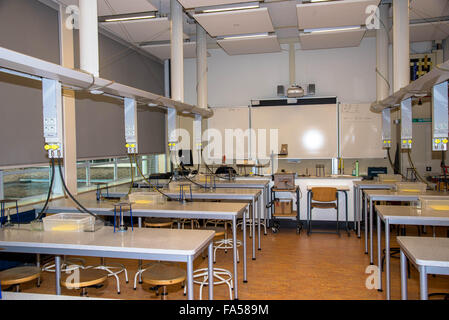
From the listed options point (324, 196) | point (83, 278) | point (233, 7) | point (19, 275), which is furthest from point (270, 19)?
point (19, 275)

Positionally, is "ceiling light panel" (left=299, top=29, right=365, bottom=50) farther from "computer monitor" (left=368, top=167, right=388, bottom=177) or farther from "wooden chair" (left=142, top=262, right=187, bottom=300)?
"wooden chair" (left=142, top=262, right=187, bottom=300)

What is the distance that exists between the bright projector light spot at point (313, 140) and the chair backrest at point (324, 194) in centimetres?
223

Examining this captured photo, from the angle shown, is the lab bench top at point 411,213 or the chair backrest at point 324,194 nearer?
the lab bench top at point 411,213

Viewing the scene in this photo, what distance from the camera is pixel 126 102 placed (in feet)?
13.0

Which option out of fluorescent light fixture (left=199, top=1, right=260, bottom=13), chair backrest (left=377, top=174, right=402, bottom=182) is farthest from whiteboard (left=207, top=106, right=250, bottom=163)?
fluorescent light fixture (left=199, top=1, right=260, bottom=13)

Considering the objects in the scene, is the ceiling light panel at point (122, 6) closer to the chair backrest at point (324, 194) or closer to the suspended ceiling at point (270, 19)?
the suspended ceiling at point (270, 19)

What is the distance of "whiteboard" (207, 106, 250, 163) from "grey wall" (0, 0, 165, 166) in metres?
2.40

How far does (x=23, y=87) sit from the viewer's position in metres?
Answer: 4.42

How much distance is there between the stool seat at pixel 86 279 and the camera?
99.0 inches

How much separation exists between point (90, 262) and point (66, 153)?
1588mm

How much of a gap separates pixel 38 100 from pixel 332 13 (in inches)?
175

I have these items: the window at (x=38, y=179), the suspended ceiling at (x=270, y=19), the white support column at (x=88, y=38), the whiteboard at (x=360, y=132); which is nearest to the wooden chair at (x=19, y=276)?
the window at (x=38, y=179)

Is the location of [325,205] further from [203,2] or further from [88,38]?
[88,38]
